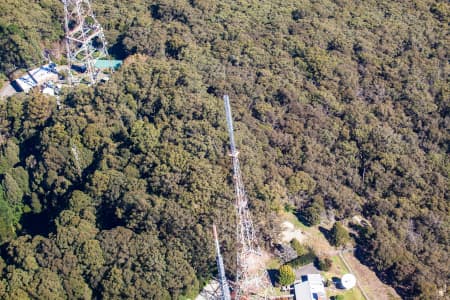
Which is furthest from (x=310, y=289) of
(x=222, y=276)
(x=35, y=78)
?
(x=35, y=78)

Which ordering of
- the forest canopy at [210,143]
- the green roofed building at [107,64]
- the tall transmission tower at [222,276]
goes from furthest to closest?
the green roofed building at [107,64], the forest canopy at [210,143], the tall transmission tower at [222,276]

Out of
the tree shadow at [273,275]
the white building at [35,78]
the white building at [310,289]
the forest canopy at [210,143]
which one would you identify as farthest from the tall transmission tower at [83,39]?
the white building at [310,289]

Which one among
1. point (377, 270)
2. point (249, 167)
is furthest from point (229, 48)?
point (377, 270)

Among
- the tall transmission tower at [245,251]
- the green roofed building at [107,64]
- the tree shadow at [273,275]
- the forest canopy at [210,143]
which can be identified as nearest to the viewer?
the forest canopy at [210,143]

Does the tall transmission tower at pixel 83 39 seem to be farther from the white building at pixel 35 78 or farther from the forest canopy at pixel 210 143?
the white building at pixel 35 78

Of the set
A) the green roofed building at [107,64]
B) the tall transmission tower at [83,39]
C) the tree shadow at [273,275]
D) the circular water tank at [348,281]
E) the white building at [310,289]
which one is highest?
the tall transmission tower at [83,39]

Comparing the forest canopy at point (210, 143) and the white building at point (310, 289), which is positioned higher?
the forest canopy at point (210, 143)
